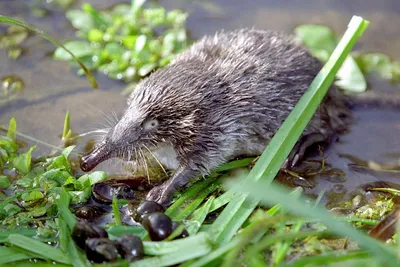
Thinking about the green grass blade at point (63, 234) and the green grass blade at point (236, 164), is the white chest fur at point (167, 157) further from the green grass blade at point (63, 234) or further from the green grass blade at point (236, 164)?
the green grass blade at point (63, 234)

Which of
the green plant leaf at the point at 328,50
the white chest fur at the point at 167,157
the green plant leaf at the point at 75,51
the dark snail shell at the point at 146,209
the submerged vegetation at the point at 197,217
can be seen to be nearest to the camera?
the submerged vegetation at the point at 197,217

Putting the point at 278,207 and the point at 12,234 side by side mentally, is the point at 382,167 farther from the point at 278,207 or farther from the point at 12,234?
the point at 12,234

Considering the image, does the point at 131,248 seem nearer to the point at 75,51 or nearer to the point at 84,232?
the point at 84,232

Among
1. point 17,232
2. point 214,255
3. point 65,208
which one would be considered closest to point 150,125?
point 65,208

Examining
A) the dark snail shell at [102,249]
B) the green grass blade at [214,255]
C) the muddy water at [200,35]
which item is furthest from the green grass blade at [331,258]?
the muddy water at [200,35]

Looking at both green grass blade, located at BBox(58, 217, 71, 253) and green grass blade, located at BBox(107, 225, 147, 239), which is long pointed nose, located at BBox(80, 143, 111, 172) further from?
green grass blade, located at BBox(107, 225, 147, 239)

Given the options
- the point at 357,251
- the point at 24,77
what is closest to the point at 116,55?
the point at 24,77
